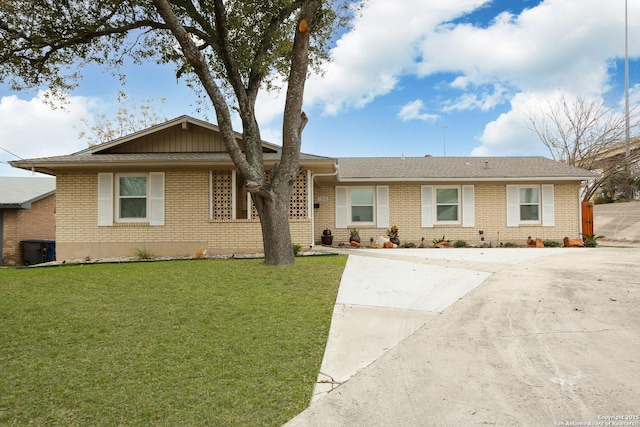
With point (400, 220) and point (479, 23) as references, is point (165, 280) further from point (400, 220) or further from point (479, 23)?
point (479, 23)

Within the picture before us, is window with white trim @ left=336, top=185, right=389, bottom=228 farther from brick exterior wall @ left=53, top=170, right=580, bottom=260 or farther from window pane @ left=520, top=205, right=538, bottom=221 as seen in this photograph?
window pane @ left=520, top=205, right=538, bottom=221

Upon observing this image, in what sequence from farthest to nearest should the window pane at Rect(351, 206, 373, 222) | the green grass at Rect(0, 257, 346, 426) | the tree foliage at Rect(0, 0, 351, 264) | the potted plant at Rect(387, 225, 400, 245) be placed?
the window pane at Rect(351, 206, 373, 222) → the potted plant at Rect(387, 225, 400, 245) → the tree foliage at Rect(0, 0, 351, 264) → the green grass at Rect(0, 257, 346, 426)

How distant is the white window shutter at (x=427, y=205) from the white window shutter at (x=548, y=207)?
4.33 meters

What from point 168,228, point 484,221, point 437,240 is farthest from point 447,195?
point 168,228

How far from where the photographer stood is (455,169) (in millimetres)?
16062

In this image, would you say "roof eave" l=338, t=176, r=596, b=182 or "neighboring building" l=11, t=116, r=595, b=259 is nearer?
"neighboring building" l=11, t=116, r=595, b=259

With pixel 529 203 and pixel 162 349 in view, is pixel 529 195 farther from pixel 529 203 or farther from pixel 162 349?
pixel 162 349

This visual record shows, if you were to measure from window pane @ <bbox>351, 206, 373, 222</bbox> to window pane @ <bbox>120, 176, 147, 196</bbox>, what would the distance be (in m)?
7.56

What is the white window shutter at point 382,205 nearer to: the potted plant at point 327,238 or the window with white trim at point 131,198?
the potted plant at point 327,238

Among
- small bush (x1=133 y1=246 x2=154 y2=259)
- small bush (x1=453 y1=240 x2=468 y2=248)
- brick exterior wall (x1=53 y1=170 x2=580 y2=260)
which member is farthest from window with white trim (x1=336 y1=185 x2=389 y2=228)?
small bush (x1=133 y1=246 x2=154 y2=259)

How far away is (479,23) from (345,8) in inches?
174

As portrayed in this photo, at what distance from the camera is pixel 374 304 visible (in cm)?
589

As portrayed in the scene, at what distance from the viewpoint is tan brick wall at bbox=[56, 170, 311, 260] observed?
39.4 ft

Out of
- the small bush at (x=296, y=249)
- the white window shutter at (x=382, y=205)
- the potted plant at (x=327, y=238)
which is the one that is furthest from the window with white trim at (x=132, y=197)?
the white window shutter at (x=382, y=205)
